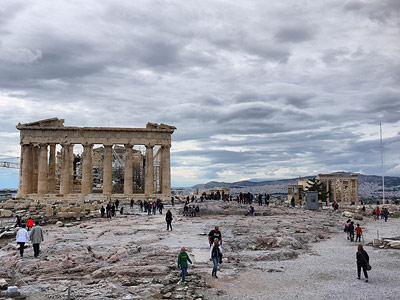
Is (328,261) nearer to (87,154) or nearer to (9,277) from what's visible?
(9,277)

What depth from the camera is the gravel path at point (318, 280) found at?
11.7 meters

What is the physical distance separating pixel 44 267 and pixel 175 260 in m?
5.35

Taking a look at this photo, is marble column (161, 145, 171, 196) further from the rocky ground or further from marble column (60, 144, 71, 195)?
the rocky ground

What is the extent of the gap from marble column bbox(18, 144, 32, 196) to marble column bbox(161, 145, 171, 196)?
17915 mm

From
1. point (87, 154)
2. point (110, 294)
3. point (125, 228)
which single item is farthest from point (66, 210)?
point (110, 294)

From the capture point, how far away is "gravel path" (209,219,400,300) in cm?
1168

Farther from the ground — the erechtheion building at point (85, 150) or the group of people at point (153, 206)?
the erechtheion building at point (85, 150)

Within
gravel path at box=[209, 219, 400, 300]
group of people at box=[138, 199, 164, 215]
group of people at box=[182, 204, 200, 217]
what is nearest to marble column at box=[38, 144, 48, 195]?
group of people at box=[138, 199, 164, 215]

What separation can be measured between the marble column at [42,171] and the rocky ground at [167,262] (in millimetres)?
25740

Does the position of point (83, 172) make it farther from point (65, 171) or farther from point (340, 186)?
point (340, 186)

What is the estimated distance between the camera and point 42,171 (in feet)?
165

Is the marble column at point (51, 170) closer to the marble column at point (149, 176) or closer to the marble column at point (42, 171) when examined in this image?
the marble column at point (42, 171)

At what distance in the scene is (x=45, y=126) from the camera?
51188 mm

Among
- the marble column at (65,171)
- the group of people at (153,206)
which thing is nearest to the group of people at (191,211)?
the group of people at (153,206)
